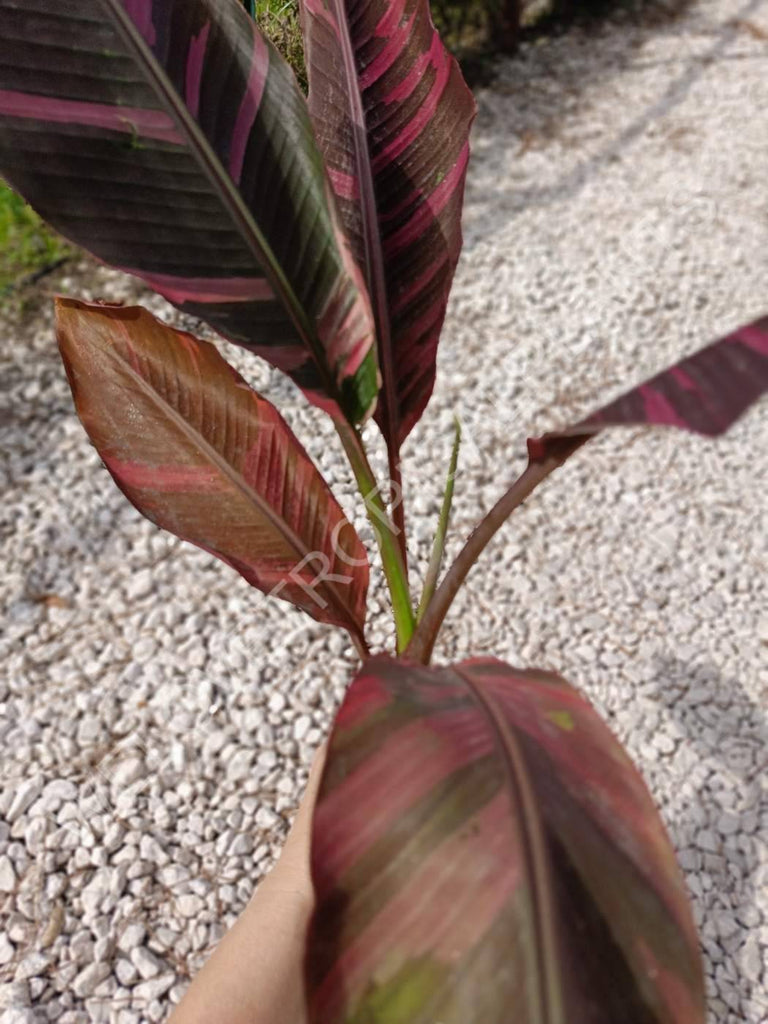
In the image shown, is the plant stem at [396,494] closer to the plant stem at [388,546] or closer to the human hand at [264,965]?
the plant stem at [388,546]

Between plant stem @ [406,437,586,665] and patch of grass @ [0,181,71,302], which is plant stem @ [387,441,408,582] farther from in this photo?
patch of grass @ [0,181,71,302]

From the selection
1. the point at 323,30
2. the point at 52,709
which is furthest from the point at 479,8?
the point at 52,709

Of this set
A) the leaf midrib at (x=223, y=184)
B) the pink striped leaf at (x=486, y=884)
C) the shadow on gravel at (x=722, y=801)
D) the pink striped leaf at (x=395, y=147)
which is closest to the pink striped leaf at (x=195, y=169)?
the leaf midrib at (x=223, y=184)

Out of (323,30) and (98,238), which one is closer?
(98,238)

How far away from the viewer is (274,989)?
73cm

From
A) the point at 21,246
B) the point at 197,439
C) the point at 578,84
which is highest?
the point at 197,439

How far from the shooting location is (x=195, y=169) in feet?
1.93

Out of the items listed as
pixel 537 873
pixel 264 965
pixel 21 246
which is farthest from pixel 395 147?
pixel 21 246

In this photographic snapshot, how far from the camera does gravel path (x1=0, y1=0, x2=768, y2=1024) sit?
1.01 m

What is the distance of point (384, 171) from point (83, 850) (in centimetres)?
87

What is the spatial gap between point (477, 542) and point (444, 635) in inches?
26.7

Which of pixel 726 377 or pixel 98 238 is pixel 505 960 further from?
pixel 98 238

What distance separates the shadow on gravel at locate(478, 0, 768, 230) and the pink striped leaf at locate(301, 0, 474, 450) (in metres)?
1.52

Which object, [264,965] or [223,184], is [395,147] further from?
[264,965]
